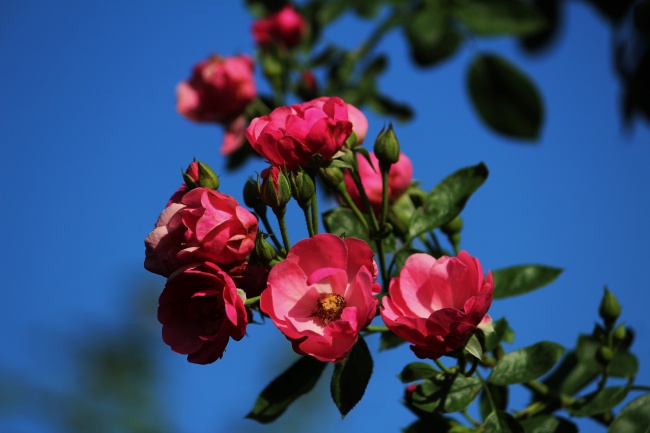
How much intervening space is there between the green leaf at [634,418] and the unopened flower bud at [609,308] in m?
0.15

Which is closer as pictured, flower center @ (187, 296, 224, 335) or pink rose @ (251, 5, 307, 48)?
flower center @ (187, 296, 224, 335)

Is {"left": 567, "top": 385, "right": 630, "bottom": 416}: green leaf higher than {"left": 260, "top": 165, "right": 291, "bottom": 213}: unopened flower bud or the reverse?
the reverse

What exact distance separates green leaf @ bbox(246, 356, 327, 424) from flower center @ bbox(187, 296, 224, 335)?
0.27 m

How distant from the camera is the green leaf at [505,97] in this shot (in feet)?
7.06

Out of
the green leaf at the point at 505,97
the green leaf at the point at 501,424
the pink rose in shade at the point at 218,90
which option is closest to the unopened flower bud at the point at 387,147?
the green leaf at the point at 501,424

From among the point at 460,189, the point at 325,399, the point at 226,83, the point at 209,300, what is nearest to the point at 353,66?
the point at 226,83

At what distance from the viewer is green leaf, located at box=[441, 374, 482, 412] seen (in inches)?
46.7

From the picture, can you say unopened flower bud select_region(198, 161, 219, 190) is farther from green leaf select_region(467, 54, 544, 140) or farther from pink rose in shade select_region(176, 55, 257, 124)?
pink rose in shade select_region(176, 55, 257, 124)

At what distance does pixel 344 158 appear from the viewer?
1214mm

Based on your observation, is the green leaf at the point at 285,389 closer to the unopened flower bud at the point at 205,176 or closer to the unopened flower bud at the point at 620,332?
the unopened flower bud at the point at 205,176

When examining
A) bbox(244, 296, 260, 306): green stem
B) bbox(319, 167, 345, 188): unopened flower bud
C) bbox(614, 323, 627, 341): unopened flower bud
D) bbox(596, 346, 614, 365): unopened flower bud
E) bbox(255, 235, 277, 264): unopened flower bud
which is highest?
bbox(319, 167, 345, 188): unopened flower bud

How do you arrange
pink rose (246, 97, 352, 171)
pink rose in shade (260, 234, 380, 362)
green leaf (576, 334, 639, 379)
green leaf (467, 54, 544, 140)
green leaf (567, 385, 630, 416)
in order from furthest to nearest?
green leaf (467, 54, 544, 140), green leaf (576, 334, 639, 379), green leaf (567, 385, 630, 416), pink rose (246, 97, 352, 171), pink rose in shade (260, 234, 380, 362)

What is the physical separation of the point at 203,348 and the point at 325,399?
17.1 ft

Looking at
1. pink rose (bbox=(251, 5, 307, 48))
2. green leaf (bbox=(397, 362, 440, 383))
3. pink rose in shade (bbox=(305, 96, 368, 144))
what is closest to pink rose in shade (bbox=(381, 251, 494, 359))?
green leaf (bbox=(397, 362, 440, 383))
